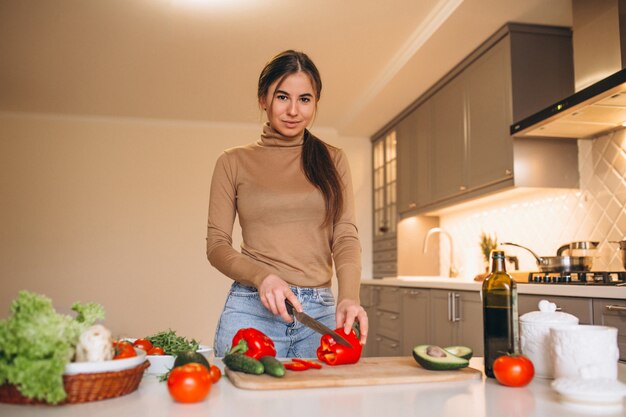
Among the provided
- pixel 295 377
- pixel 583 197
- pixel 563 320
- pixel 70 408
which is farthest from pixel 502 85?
pixel 70 408

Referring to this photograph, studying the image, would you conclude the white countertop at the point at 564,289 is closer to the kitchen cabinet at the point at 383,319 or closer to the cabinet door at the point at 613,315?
the cabinet door at the point at 613,315

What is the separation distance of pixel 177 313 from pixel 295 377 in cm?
501

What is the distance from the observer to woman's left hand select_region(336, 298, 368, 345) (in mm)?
1255

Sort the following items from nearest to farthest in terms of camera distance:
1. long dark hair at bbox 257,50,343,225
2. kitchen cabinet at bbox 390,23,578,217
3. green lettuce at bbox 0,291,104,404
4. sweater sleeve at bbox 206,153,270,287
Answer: green lettuce at bbox 0,291,104,404, sweater sleeve at bbox 206,153,270,287, long dark hair at bbox 257,50,343,225, kitchen cabinet at bbox 390,23,578,217

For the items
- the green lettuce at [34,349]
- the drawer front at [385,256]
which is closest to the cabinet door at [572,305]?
the green lettuce at [34,349]

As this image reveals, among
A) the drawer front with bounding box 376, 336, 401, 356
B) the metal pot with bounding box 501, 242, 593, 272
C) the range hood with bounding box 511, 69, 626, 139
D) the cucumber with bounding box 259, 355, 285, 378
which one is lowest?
the drawer front with bounding box 376, 336, 401, 356

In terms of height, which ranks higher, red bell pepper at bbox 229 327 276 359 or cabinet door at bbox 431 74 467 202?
cabinet door at bbox 431 74 467 202

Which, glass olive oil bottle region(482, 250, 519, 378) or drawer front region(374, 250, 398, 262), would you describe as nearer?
glass olive oil bottle region(482, 250, 519, 378)

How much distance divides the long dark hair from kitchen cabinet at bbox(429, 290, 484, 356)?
1.63m

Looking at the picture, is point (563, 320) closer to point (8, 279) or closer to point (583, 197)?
point (583, 197)

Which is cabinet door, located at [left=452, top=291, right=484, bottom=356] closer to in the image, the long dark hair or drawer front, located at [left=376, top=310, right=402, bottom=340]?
drawer front, located at [left=376, top=310, right=402, bottom=340]

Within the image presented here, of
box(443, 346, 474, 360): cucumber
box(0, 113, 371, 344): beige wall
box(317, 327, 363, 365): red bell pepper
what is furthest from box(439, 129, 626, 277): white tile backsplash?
box(0, 113, 371, 344): beige wall

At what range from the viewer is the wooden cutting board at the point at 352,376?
0.96m

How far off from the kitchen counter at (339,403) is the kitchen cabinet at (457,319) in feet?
6.87
